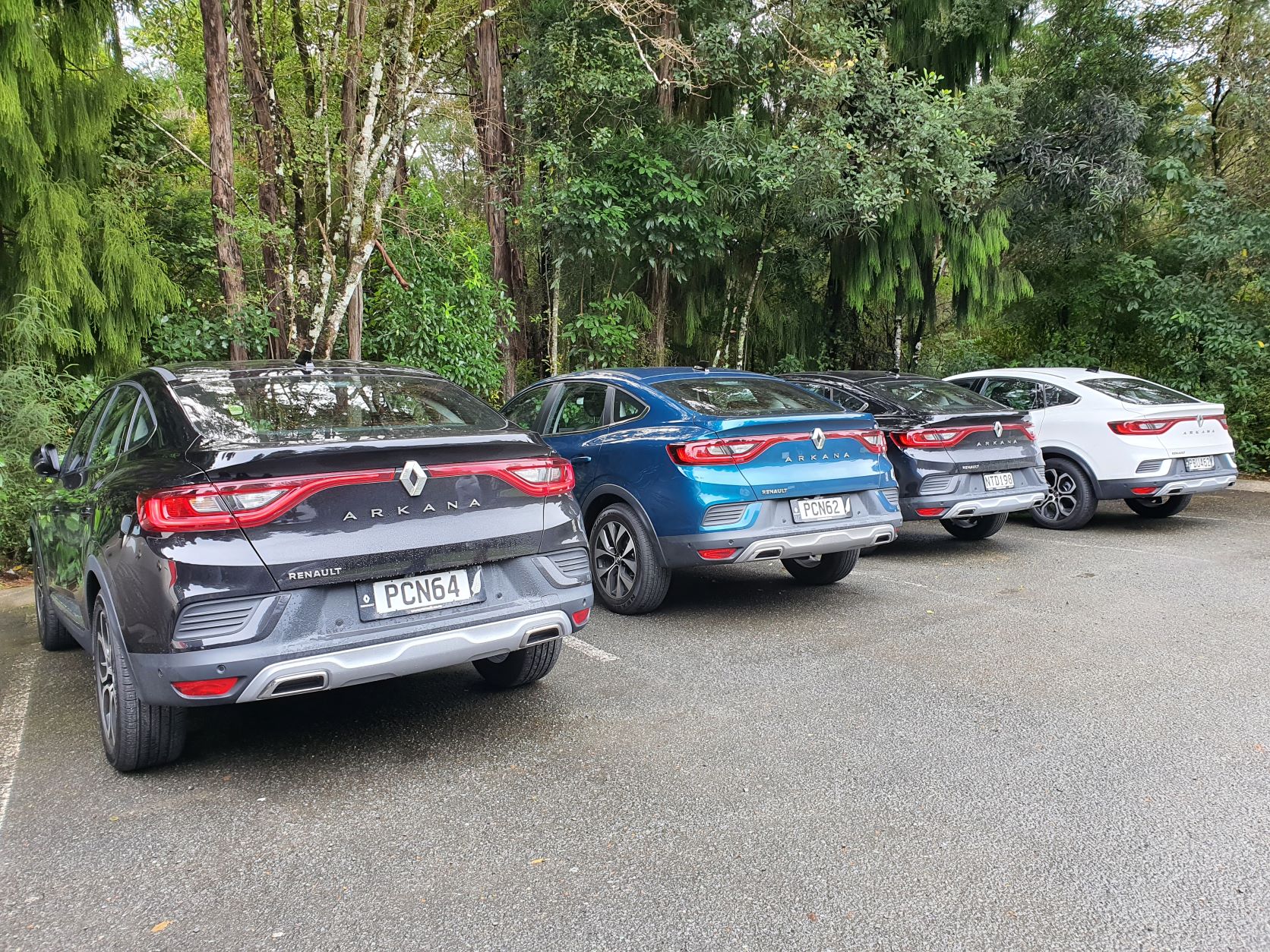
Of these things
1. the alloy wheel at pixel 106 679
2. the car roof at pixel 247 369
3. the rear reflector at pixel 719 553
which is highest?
the car roof at pixel 247 369

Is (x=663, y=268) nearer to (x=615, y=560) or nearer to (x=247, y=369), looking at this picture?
(x=615, y=560)

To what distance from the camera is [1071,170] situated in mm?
12703

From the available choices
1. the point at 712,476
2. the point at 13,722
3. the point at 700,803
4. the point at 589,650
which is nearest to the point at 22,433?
the point at 13,722

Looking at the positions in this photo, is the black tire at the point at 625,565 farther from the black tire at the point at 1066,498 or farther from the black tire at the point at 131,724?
the black tire at the point at 1066,498

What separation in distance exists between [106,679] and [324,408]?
4.55 feet

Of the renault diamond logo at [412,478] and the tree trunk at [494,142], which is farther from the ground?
the tree trunk at [494,142]

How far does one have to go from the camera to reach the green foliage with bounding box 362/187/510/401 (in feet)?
34.5

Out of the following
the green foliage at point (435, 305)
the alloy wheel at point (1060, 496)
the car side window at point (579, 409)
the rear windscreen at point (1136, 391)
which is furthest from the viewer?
the green foliage at point (435, 305)

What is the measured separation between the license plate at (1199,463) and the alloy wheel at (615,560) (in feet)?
18.2

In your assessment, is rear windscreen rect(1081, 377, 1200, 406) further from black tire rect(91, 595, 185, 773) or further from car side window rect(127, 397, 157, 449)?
black tire rect(91, 595, 185, 773)

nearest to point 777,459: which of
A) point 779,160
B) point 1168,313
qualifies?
Answer: point 779,160

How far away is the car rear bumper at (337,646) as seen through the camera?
317 cm

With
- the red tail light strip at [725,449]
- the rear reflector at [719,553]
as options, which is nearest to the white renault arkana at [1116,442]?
the red tail light strip at [725,449]

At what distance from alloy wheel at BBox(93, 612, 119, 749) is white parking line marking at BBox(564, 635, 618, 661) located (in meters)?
2.07
